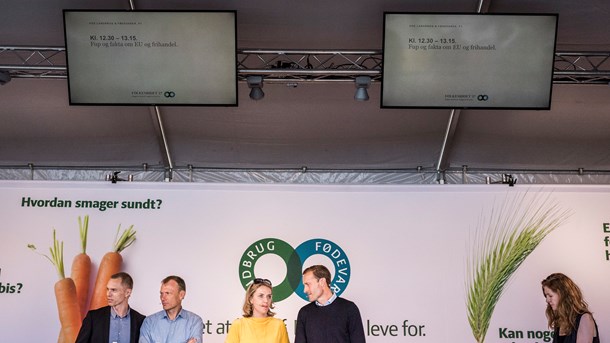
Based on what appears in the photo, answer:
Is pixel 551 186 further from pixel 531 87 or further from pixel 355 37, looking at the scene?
pixel 355 37

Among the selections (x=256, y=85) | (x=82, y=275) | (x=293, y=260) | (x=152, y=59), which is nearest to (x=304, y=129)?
(x=256, y=85)

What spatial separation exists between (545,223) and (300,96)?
8.43 ft

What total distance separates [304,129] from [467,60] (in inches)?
74.4

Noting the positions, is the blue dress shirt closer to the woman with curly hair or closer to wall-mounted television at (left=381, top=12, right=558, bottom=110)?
wall-mounted television at (left=381, top=12, right=558, bottom=110)

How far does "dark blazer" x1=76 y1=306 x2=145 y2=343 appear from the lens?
565 cm

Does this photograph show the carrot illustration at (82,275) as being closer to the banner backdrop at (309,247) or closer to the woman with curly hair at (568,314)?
the banner backdrop at (309,247)

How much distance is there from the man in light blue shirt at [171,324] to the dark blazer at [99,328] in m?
0.06

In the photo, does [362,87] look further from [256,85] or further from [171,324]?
[171,324]

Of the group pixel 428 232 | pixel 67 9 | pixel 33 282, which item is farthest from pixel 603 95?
pixel 33 282

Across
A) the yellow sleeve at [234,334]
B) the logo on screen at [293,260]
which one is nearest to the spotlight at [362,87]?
the logo on screen at [293,260]

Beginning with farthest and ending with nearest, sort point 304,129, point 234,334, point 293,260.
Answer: point 304,129, point 293,260, point 234,334

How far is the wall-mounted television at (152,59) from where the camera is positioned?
21.2 feet

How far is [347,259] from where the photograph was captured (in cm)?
698

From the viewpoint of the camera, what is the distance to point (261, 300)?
515cm
